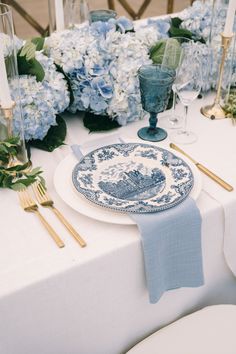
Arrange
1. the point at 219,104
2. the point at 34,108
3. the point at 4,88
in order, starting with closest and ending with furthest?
the point at 4,88 < the point at 34,108 < the point at 219,104

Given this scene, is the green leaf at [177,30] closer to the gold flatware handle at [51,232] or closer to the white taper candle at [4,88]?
the white taper candle at [4,88]

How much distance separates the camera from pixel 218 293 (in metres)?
0.99

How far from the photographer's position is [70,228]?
80 cm

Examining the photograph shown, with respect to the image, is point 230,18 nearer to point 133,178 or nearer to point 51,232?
point 133,178

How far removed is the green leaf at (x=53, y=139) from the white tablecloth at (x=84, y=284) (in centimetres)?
9

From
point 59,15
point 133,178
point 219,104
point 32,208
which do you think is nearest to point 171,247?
point 133,178

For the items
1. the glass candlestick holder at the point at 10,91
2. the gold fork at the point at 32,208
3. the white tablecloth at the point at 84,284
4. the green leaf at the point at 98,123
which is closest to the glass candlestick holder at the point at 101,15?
the green leaf at the point at 98,123

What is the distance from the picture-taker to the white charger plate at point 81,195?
80 centimetres

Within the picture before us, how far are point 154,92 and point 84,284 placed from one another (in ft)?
1.61

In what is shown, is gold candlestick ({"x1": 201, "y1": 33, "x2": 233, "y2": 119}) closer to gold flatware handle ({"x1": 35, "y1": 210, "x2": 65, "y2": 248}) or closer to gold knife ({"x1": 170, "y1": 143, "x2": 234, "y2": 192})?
gold knife ({"x1": 170, "y1": 143, "x2": 234, "y2": 192})

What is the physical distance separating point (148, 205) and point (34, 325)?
0.94ft

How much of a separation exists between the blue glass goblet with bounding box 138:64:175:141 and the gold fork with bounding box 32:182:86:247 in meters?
0.32

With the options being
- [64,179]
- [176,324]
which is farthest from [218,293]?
[64,179]

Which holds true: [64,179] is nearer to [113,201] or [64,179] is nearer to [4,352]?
[113,201]
